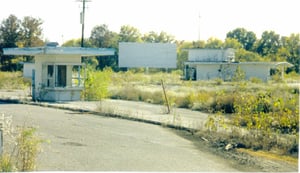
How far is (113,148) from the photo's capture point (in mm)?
14680

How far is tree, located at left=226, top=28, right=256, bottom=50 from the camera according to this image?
83.7 metres

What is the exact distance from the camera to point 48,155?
13.0m

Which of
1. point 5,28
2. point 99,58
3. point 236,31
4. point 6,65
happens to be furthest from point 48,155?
point 236,31

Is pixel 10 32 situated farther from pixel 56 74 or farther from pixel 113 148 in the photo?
pixel 113 148

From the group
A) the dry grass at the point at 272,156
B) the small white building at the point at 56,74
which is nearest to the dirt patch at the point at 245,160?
the dry grass at the point at 272,156

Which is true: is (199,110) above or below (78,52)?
below

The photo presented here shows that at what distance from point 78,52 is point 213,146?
53.1 feet

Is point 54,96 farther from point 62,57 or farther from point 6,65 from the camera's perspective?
point 6,65

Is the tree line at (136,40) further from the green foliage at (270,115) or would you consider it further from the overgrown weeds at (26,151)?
the overgrown weeds at (26,151)

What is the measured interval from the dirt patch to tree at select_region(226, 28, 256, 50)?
217 ft

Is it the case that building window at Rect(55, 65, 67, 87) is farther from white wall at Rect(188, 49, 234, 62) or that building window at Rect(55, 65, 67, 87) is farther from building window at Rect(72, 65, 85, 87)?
white wall at Rect(188, 49, 234, 62)

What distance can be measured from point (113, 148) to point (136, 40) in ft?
257

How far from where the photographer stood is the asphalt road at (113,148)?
12266 millimetres

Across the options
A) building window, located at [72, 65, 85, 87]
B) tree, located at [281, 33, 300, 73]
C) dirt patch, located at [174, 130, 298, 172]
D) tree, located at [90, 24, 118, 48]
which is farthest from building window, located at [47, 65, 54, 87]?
tree, located at [90, 24, 118, 48]
